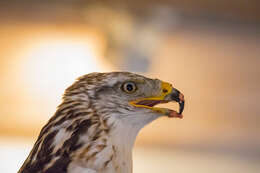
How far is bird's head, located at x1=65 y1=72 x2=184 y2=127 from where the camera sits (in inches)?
46.1

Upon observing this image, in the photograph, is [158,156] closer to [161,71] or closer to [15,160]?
[161,71]

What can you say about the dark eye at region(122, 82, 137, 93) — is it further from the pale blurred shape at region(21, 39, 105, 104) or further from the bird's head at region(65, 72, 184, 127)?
the pale blurred shape at region(21, 39, 105, 104)

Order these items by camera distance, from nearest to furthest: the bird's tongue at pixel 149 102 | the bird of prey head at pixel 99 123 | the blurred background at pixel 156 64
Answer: the bird of prey head at pixel 99 123 < the bird's tongue at pixel 149 102 < the blurred background at pixel 156 64

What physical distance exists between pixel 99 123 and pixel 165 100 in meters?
0.19

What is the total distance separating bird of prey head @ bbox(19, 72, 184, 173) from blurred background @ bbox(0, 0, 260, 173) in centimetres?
104

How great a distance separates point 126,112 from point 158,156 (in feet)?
4.58

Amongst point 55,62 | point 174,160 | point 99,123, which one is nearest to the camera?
point 99,123

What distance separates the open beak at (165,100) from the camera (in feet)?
3.81

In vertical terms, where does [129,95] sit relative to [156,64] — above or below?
below

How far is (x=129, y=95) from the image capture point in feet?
3.92

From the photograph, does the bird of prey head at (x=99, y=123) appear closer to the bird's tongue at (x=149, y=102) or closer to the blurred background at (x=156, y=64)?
the bird's tongue at (x=149, y=102)

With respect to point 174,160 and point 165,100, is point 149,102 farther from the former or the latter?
point 174,160

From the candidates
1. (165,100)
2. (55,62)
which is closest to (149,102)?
(165,100)

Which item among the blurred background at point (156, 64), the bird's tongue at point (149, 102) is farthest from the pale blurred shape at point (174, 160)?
the bird's tongue at point (149, 102)
